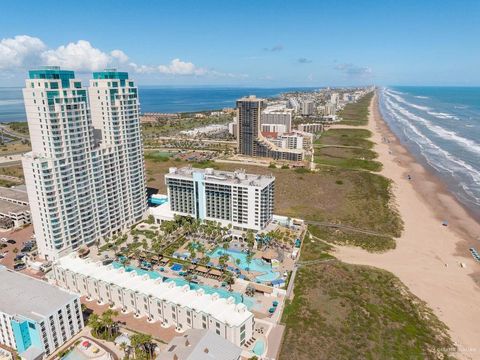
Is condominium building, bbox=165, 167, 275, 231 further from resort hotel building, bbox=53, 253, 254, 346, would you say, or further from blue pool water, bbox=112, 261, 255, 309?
resort hotel building, bbox=53, 253, 254, 346

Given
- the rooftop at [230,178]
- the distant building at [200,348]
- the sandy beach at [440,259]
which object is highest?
the rooftop at [230,178]

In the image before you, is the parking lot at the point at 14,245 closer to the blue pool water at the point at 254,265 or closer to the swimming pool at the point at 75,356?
the swimming pool at the point at 75,356

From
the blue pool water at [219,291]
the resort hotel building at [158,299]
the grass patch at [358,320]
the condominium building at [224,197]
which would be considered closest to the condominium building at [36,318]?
the resort hotel building at [158,299]

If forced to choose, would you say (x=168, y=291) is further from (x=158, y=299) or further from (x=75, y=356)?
(x=75, y=356)

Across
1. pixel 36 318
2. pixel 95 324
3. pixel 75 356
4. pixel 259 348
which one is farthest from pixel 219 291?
pixel 36 318

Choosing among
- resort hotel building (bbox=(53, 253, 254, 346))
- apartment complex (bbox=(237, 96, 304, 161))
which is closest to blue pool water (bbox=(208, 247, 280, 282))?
resort hotel building (bbox=(53, 253, 254, 346))

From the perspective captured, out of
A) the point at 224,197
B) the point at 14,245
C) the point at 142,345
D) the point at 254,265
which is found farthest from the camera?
the point at 224,197
